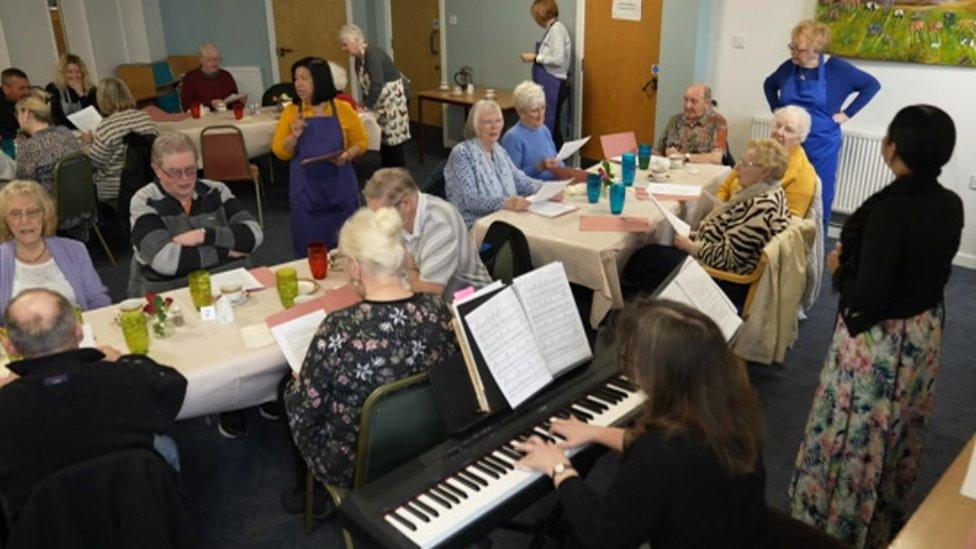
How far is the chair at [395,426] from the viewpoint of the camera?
6.34 ft

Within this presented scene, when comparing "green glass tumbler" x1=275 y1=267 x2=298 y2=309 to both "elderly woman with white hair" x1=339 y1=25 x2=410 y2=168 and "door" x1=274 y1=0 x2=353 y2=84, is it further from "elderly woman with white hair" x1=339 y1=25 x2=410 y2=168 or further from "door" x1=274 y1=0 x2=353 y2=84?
"door" x1=274 y1=0 x2=353 y2=84

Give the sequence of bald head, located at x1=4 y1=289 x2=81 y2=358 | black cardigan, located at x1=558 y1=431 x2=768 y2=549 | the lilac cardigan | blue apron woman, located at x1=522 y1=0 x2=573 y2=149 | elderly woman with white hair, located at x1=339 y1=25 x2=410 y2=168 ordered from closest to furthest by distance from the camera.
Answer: black cardigan, located at x1=558 y1=431 x2=768 y2=549, bald head, located at x1=4 y1=289 x2=81 y2=358, the lilac cardigan, elderly woman with white hair, located at x1=339 y1=25 x2=410 y2=168, blue apron woman, located at x1=522 y1=0 x2=573 y2=149

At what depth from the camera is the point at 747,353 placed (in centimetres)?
357

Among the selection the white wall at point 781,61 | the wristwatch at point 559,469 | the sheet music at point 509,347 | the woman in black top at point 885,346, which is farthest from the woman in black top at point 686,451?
the white wall at point 781,61

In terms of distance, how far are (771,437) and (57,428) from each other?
2669 millimetres

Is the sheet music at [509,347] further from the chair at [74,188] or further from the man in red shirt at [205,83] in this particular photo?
the man in red shirt at [205,83]

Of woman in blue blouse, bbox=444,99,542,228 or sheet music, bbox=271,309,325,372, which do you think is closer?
sheet music, bbox=271,309,325,372

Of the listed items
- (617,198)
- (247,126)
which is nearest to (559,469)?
(617,198)

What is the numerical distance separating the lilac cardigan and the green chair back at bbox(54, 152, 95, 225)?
1851 millimetres

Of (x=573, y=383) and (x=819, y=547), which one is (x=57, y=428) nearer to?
(x=573, y=383)

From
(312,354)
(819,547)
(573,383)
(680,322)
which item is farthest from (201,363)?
(819,547)

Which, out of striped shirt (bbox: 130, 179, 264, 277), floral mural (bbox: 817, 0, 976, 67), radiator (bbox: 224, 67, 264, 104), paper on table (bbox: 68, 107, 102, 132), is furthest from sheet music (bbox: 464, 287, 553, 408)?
radiator (bbox: 224, 67, 264, 104)

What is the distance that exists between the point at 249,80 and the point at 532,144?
17.4 feet

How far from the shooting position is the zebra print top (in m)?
3.39
